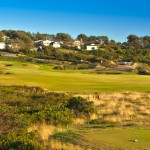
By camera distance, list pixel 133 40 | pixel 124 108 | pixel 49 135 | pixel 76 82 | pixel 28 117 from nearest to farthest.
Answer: pixel 49 135, pixel 28 117, pixel 124 108, pixel 76 82, pixel 133 40

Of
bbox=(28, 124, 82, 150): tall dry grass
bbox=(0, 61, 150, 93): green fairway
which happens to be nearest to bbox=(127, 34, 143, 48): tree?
bbox=(0, 61, 150, 93): green fairway

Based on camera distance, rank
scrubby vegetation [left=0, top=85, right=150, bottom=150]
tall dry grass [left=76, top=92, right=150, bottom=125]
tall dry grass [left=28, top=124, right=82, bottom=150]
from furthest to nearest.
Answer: tall dry grass [left=76, top=92, right=150, bottom=125]
scrubby vegetation [left=0, top=85, right=150, bottom=150]
tall dry grass [left=28, top=124, right=82, bottom=150]

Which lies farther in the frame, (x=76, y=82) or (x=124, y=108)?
(x=76, y=82)

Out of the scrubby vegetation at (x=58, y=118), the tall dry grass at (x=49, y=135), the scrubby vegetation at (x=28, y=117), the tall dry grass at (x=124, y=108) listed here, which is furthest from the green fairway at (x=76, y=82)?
the tall dry grass at (x=49, y=135)

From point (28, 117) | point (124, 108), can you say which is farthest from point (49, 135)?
point (124, 108)

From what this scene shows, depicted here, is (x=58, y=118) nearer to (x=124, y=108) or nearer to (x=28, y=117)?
(x=28, y=117)

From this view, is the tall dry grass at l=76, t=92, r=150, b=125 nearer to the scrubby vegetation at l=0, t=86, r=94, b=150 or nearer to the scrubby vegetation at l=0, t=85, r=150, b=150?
the scrubby vegetation at l=0, t=85, r=150, b=150

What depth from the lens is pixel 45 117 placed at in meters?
20.5

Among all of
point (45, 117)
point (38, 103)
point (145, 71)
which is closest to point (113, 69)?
point (145, 71)

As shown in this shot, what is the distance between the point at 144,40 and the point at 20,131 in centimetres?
16275

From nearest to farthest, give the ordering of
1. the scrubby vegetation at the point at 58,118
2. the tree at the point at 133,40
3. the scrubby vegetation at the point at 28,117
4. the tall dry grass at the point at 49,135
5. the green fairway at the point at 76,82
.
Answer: the scrubby vegetation at the point at 28,117 < the tall dry grass at the point at 49,135 < the scrubby vegetation at the point at 58,118 < the green fairway at the point at 76,82 < the tree at the point at 133,40

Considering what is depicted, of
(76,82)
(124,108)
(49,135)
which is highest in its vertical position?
(49,135)

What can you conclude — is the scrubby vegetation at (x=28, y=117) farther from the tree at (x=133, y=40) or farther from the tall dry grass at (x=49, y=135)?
the tree at (x=133, y=40)

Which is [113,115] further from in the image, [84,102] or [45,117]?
[45,117]
